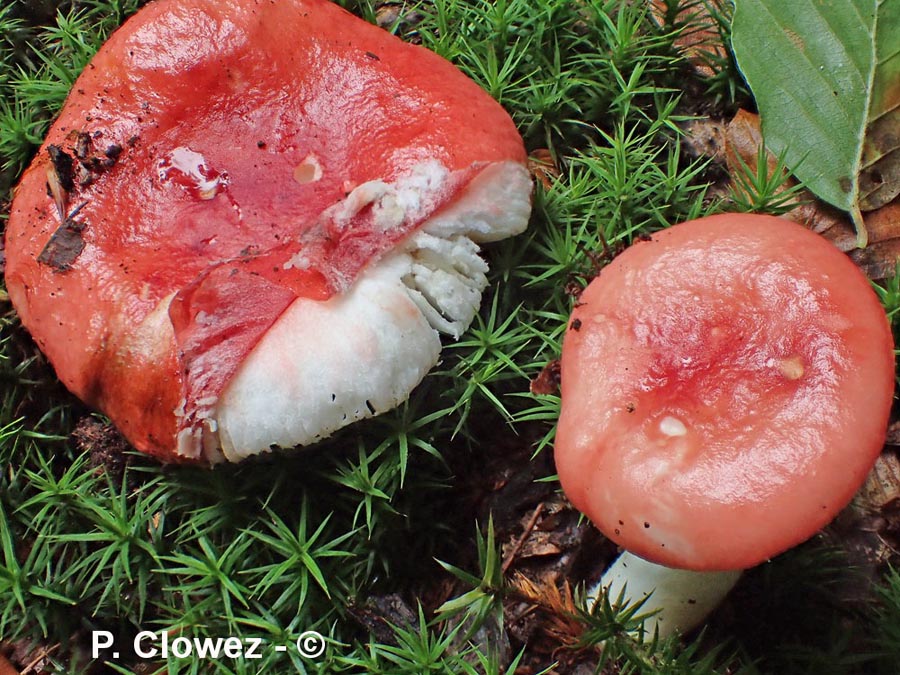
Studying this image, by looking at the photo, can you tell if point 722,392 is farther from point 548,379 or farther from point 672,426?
point 548,379

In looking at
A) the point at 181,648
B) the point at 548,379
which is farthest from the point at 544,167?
the point at 181,648

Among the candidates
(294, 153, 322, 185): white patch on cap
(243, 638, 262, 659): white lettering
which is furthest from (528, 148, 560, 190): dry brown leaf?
(243, 638, 262, 659): white lettering

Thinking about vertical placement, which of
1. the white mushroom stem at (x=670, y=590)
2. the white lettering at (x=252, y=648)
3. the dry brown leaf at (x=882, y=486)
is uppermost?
the dry brown leaf at (x=882, y=486)

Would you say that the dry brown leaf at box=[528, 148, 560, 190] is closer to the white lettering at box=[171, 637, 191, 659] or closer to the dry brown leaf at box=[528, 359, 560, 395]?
the dry brown leaf at box=[528, 359, 560, 395]

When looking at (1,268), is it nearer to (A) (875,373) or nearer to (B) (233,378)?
(B) (233,378)

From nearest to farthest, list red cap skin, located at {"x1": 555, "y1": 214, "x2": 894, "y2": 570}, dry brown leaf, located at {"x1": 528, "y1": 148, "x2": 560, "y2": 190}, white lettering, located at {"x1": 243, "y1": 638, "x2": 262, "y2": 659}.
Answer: red cap skin, located at {"x1": 555, "y1": 214, "x2": 894, "y2": 570} < white lettering, located at {"x1": 243, "y1": 638, "x2": 262, "y2": 659} < dry brown leaf, located at {"x1": 528, "y1": 148, "x2": 560, "y2": 190}

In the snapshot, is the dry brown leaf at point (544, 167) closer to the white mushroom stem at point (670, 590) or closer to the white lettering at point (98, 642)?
the white mushroom stem at point (670, 590)

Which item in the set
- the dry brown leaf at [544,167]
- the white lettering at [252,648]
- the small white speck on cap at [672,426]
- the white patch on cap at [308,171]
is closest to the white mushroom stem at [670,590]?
the small white speck on cap at [672,426]

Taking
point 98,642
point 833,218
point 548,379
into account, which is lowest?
point 98,642
